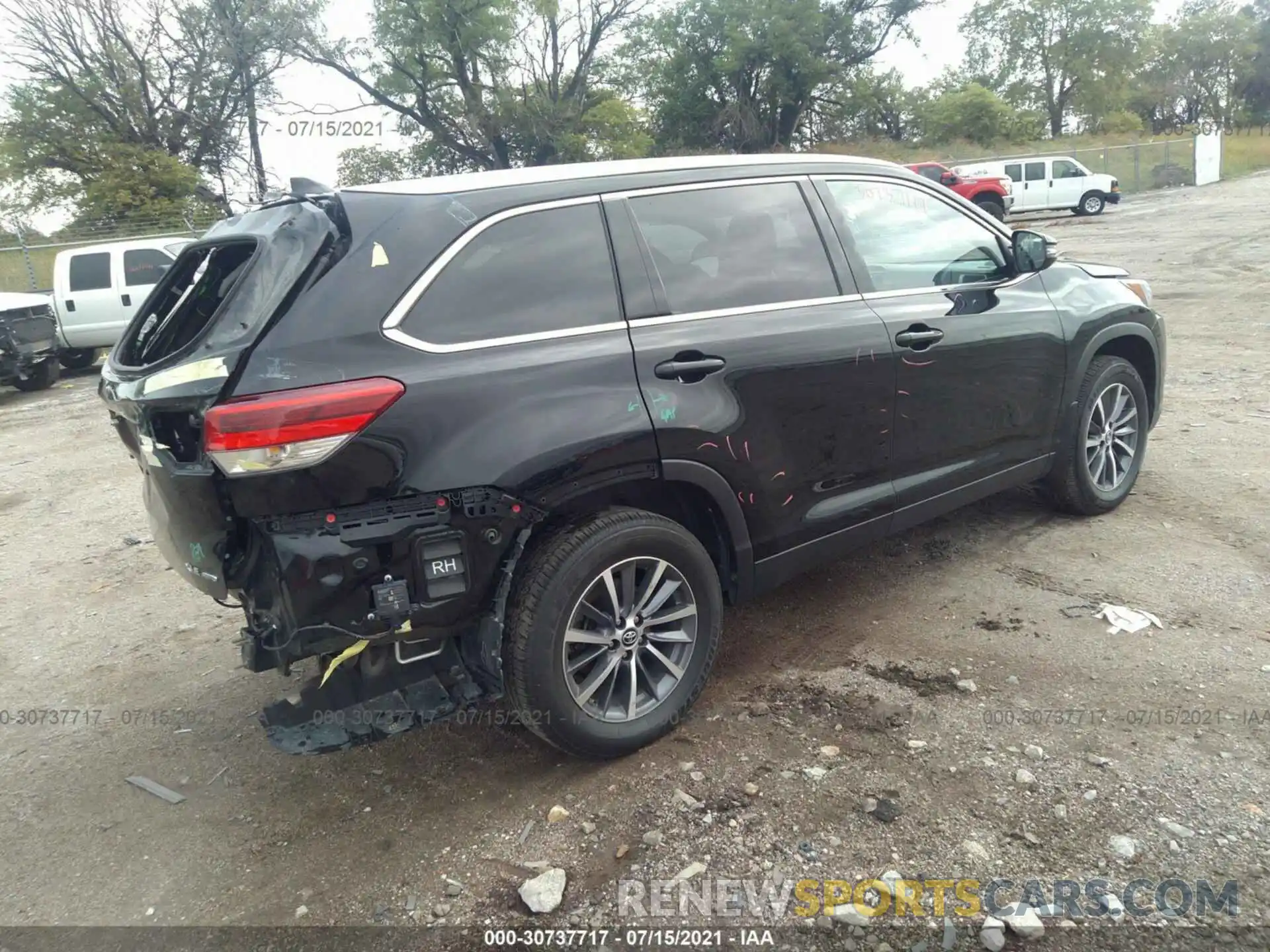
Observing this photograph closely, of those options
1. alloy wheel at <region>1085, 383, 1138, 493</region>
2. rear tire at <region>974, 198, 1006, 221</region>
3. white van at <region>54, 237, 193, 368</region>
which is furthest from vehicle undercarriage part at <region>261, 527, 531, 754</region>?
rear tire at <region>974, 198, 1006, 221</region>

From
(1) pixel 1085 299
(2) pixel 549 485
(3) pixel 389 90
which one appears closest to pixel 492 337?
(2) pixel 549 485

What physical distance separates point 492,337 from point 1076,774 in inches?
87.3

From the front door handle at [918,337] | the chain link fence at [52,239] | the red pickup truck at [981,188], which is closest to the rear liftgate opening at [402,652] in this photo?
the front door handle at [918,337]

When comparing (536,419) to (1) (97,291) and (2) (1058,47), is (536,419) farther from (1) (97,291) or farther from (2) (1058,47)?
(2) (1058,47)

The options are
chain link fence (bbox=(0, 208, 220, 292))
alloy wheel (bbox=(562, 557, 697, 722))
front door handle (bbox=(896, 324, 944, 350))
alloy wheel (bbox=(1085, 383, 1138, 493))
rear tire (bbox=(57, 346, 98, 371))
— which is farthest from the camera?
chain link fence (bbox=(0, 208, 220, 292))

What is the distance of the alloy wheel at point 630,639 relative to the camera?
117 inches

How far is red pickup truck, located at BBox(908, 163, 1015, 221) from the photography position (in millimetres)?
24453

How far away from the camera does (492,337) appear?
2.83 meters

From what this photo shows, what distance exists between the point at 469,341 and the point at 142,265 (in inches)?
543

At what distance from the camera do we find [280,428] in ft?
8.15

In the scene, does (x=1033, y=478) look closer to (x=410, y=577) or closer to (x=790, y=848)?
(x=790, y=848)

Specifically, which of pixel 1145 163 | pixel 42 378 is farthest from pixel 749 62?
pixel 42 378

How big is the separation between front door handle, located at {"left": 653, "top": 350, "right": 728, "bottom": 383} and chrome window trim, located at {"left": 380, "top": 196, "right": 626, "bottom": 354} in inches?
7.8

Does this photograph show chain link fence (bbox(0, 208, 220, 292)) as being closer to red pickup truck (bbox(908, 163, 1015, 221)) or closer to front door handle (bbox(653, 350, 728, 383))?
front door handle (bbox(653, 350, 728, 383))
